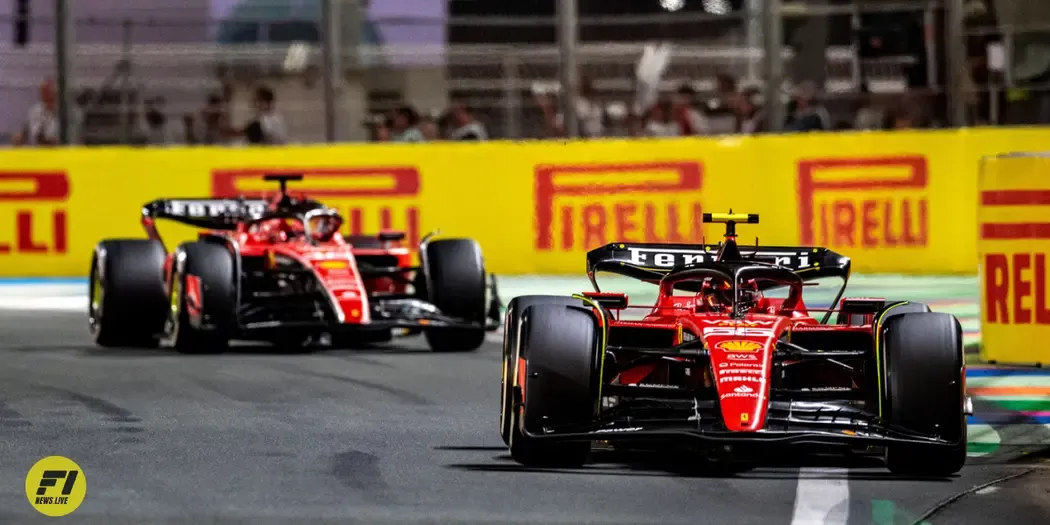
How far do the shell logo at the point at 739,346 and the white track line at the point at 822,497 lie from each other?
465 mm

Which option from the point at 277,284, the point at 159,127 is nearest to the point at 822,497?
the point at 277,284

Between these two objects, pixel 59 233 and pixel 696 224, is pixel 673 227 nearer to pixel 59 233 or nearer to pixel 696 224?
pixel 696 224

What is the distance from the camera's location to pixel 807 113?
18641mm

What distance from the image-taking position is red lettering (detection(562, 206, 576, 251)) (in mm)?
19172

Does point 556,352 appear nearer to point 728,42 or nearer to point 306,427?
point 306,427

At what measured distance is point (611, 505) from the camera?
250 inches

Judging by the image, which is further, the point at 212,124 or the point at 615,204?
→ the point at 212,124

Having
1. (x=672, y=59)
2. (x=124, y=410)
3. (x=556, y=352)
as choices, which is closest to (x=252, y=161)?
(x=672, y=59)

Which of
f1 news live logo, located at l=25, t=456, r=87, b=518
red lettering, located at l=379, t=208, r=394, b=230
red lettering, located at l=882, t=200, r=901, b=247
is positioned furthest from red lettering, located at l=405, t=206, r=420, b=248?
f1 news live logo, located at l=25, t=456, r=87, b=518

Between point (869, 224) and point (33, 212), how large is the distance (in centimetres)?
804

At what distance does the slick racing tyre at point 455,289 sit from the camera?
12.8 meters

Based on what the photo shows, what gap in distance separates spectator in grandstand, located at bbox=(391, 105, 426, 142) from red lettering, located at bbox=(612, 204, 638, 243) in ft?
6.96

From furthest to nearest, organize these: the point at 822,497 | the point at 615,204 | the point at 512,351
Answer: the point at 615,204
the point at 512,351
the point at 822,497

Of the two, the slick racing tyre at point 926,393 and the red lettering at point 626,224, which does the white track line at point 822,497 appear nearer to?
the slick racing tyre at point 926,393
